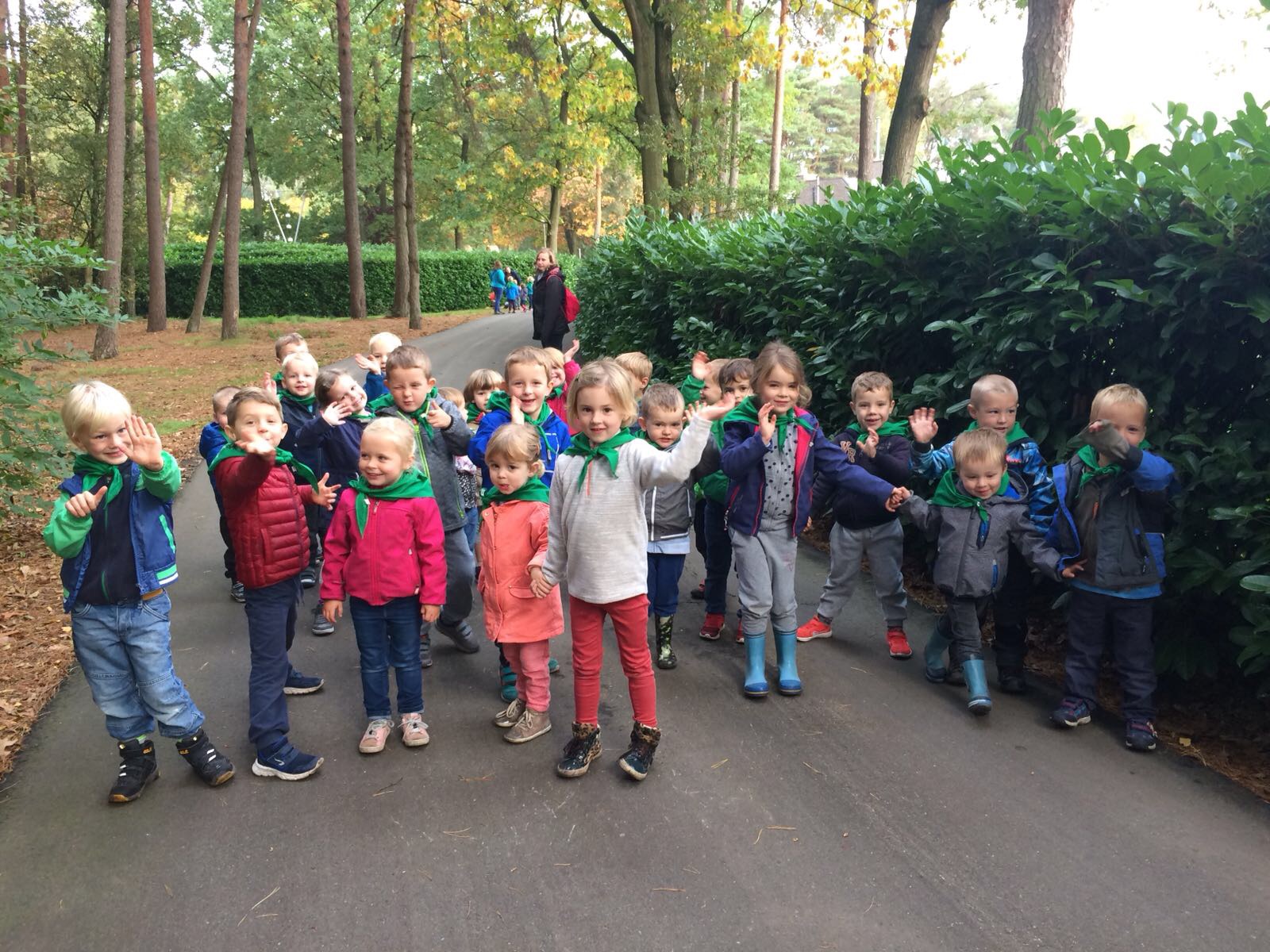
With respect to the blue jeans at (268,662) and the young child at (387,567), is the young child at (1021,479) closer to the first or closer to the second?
the young child at (387,567)

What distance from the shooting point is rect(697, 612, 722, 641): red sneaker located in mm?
5324

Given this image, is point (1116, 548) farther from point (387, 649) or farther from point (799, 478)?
point (387, 649)

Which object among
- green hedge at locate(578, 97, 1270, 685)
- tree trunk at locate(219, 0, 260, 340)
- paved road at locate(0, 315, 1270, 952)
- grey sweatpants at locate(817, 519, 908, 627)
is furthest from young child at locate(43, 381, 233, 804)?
tree trunk at locate(219, 0, 260, 340)

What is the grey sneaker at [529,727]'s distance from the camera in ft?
13.3

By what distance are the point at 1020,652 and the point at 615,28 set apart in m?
23.3

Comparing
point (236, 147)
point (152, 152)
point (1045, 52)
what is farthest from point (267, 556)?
point (152, 152)

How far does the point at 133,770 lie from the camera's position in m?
3.56

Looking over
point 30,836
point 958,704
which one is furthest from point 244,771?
point 958,704

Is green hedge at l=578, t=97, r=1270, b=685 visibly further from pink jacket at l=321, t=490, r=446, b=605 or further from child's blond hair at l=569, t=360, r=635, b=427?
pink jacket at l=321, t=490, r=446, b=605

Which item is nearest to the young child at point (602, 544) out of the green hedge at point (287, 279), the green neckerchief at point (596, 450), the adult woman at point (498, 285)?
the green neckerchief at point (596, 450)

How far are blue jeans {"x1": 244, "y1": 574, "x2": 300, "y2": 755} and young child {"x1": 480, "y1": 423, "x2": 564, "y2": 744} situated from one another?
906mm

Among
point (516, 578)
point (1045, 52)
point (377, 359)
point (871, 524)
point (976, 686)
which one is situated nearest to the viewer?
point (516, 578)

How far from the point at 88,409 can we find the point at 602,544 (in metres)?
2.05

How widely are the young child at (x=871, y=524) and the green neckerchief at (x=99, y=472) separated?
3393 mm
